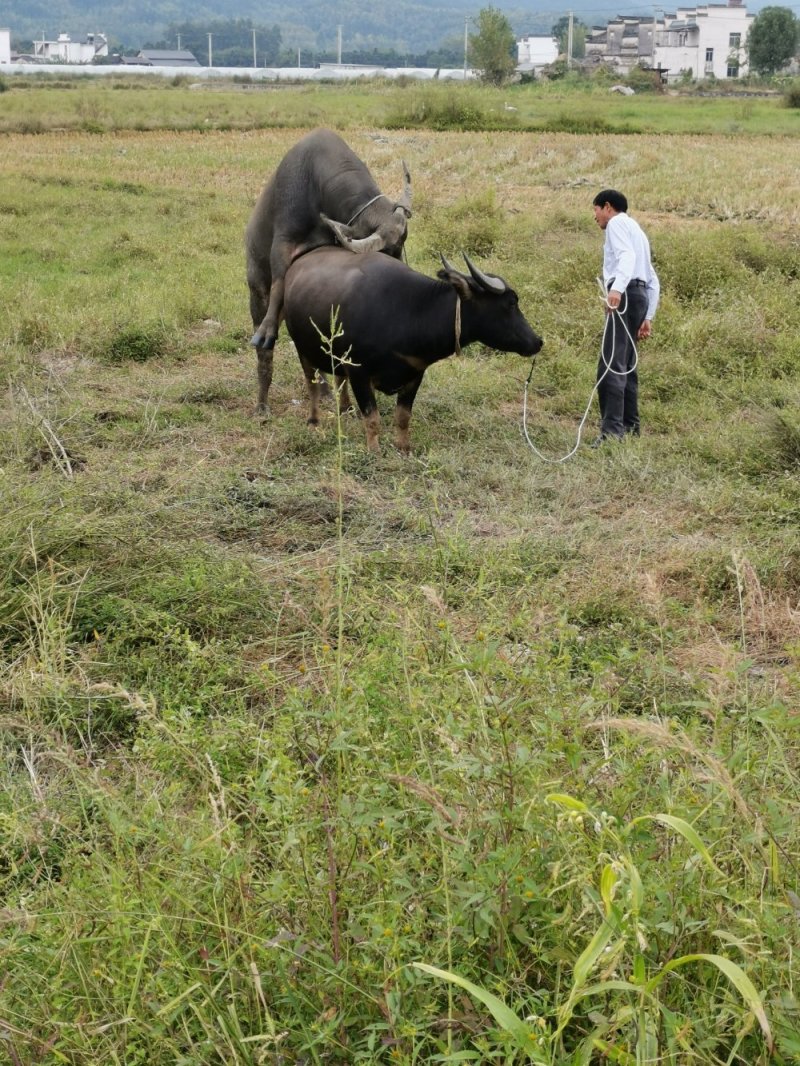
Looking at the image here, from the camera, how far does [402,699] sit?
10.5ft

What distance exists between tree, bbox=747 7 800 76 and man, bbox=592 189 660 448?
78.5m

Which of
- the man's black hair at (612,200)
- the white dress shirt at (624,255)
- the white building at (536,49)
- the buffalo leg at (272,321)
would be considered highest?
the white building at (536,49)

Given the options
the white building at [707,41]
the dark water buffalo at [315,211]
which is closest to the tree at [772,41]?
the white building at [707,41]

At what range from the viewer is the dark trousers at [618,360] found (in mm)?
7750

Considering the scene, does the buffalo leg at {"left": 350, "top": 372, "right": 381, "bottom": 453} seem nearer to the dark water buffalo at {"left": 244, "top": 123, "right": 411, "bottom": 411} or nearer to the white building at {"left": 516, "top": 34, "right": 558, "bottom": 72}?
the dark water buffalo at {"left": 244, "top": 123, "right": 411, "bottom": 411}

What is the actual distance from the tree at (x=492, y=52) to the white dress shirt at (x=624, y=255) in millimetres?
54590

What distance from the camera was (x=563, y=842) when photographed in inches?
91.0

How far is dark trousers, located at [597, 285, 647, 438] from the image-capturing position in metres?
7.75

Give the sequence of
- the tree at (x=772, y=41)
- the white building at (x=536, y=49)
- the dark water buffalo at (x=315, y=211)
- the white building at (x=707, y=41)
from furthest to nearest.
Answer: the white building at (x=536, y=49) < the white building at (x=707, y=41) < the tree at (x=772, y=41) < the dark water buffalo at (x=315, y=211)

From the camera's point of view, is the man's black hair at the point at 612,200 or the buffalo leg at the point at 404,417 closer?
the buffalo leg at the point at 404,417

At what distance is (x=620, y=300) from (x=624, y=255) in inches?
11.5

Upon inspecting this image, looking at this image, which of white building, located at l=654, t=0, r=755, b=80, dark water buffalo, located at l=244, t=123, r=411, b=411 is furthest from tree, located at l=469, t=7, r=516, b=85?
dark water buffalo, located at l=244, t=123, r=411, b=411

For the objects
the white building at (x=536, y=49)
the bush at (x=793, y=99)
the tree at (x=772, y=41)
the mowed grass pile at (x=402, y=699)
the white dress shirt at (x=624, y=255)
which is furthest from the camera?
the white building at (x=536, y=49)

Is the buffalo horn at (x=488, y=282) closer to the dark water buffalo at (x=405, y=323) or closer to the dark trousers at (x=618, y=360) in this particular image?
the dark water buffalo at (x=405, y=323)
